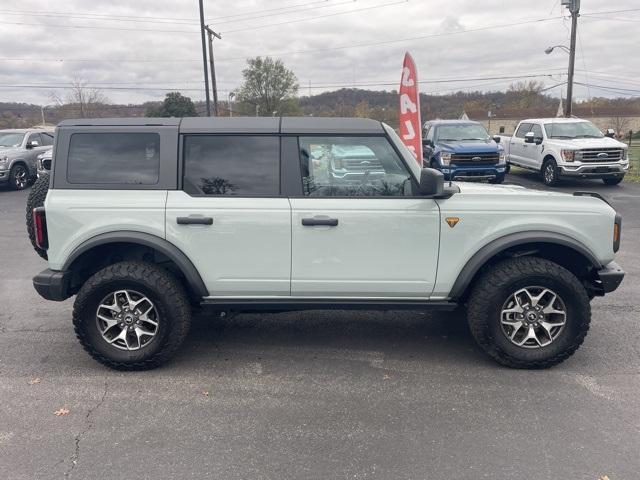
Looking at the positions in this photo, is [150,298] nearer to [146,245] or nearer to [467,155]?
[146,245]

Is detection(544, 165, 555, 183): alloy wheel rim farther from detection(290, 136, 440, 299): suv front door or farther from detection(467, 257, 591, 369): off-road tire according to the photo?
detection(290, 136, 440, 299): suv front door

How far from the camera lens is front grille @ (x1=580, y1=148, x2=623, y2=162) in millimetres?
13703

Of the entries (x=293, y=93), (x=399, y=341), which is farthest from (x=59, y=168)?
(x=293, y=93)

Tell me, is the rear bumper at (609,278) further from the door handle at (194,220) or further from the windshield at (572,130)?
the windshield at (572,130)

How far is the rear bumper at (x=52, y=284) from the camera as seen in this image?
3.81m

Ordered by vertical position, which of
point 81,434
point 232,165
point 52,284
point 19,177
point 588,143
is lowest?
point 81,434

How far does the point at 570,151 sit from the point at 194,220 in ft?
41.6

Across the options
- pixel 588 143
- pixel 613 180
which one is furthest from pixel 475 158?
pixel 613 180

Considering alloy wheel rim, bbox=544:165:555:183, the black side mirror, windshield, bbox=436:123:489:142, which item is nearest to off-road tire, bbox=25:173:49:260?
the black side mirror

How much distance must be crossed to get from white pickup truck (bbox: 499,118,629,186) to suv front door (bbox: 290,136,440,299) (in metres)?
11.6

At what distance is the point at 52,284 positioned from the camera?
12.5 feet

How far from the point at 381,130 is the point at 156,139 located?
169 centimetres

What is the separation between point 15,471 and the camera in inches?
110

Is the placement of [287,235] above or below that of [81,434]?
above
